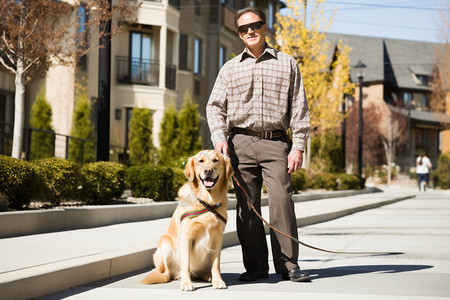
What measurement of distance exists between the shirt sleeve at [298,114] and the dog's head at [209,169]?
33.9 inches

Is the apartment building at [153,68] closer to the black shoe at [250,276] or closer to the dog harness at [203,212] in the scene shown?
the black shoe at [250,276]

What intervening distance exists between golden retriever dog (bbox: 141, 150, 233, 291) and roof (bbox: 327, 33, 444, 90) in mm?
66766

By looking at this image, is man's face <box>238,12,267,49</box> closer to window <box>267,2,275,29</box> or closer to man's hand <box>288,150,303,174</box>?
man's hand <box>288,150,303,174</box>

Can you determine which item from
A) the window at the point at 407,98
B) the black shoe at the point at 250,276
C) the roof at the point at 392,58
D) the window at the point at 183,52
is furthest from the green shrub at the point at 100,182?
the window at the point at 407,98

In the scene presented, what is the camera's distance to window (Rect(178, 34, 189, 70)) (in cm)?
3350

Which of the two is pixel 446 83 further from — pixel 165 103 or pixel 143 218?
pixel 143 218

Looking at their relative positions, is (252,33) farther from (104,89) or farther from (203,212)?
(104,89)

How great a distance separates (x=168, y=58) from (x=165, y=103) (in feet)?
8.75

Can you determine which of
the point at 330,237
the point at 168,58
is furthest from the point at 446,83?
the point at 330,237

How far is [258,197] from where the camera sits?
22.7ft

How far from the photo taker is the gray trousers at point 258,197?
22.0 feet

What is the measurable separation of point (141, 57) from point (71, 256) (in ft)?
77.9

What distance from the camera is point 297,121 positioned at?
6809 millimetres

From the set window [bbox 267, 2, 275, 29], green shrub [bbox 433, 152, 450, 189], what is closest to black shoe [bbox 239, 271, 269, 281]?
window [bbox 267, 2, 275, 29]
